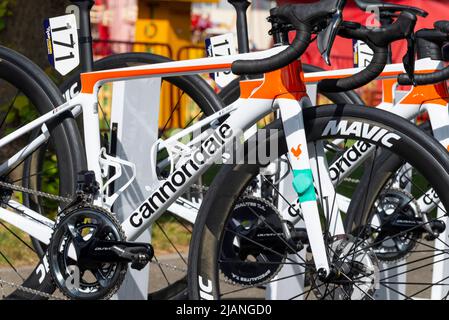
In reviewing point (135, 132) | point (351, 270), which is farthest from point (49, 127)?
point (351, 270)

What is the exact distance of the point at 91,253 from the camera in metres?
4.11

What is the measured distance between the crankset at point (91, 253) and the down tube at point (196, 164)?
115mm

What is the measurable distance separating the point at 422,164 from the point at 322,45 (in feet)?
1.64

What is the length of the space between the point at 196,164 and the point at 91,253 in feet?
1.72

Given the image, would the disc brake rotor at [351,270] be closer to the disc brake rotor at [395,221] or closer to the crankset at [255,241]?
the crankset at [255,241]

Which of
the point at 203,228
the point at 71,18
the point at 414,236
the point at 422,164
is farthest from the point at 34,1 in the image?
the point at 422,164

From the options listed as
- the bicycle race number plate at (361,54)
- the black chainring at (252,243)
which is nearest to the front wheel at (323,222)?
the black chainring at (252,243)

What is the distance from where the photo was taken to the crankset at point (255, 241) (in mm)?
4244

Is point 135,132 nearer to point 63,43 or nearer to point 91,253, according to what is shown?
point 63,43

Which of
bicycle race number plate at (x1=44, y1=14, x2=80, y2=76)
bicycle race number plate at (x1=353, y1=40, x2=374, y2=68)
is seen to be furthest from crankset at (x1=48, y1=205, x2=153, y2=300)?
bicycle race number plate at (x1=353, y1=40, x2=374, y2=68)

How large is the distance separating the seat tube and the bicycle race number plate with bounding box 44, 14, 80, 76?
4.17 ft

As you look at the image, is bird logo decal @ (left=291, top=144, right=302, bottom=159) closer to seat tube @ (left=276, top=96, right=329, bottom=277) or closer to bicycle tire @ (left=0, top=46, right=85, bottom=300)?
seat tube @ (left=276, top=96, right=329, bottom=277)

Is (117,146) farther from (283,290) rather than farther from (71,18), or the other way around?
(283,290)

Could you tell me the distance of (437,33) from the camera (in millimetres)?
4363
